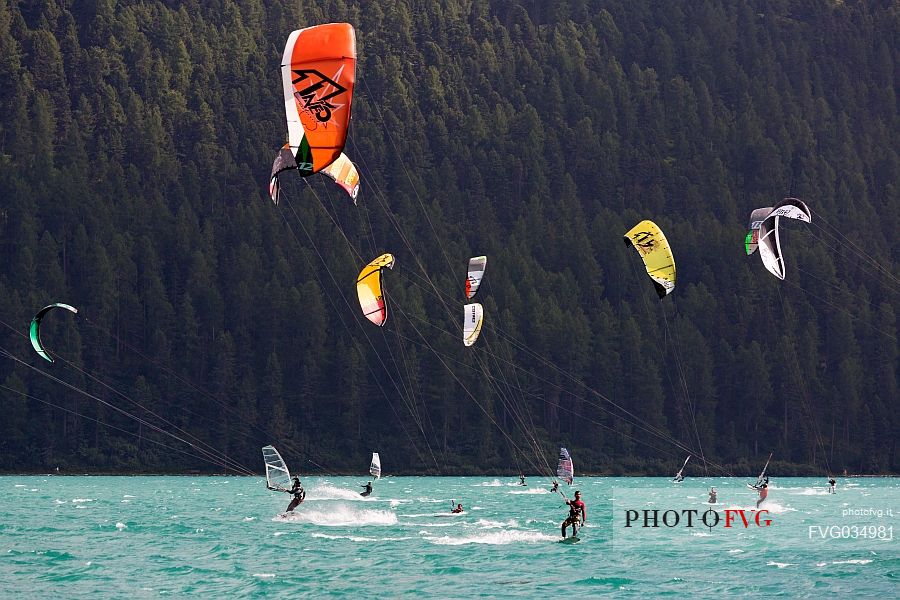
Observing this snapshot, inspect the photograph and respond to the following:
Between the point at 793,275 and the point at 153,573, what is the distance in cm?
9035

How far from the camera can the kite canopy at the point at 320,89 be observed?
2538 centimetres

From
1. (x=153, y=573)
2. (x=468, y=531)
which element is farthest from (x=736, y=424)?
(x=153, y=573)

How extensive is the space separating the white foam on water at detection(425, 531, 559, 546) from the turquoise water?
0.06m

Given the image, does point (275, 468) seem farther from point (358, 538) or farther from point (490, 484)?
point (490, 484)

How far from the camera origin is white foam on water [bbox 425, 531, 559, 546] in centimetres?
3959

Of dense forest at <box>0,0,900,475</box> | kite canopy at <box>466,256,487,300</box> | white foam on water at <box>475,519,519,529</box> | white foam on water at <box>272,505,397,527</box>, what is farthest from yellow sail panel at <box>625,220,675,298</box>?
dense forest at <box>0,0,900,475</box>

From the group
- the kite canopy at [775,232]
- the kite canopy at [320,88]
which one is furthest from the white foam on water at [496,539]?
the kite canopy at [320,88]

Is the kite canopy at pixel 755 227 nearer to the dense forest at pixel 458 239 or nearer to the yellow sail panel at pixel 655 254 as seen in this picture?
the yellow sail panel at pixel 655 254

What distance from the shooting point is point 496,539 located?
40.4 m

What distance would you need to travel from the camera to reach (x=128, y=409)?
10012 centimetres

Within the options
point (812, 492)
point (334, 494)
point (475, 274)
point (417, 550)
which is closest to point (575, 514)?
point (417, 550)

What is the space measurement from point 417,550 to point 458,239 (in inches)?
3388

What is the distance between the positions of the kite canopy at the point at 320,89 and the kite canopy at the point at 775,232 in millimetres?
17867

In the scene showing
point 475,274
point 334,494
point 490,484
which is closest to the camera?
point 475,274
